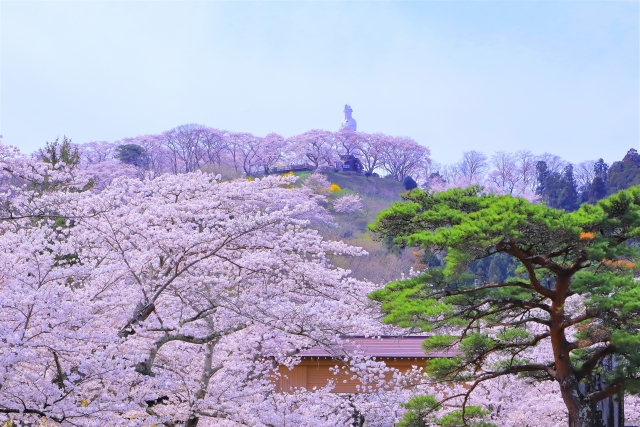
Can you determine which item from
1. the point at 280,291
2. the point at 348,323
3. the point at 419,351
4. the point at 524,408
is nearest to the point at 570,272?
the point at 348,323

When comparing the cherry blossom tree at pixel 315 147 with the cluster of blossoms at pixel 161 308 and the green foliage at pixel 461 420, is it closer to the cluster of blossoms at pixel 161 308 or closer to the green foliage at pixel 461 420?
the cluster of blossoms at pixel 161 308

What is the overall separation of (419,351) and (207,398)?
23.5 feet

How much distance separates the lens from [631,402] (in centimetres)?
1170

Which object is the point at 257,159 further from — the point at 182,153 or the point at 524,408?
the point at 524,408

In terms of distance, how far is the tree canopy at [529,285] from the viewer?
22.5 ft

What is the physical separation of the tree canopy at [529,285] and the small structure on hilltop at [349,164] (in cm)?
3874

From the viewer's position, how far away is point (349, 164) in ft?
156

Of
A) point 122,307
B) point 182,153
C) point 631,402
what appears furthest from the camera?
point 182,153

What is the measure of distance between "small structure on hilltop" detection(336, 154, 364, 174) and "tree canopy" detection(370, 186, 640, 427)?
38.7m

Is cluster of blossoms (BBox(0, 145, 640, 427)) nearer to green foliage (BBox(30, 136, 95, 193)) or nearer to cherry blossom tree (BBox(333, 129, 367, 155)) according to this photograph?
green foliage (BBox(30, 136, 95, 193))

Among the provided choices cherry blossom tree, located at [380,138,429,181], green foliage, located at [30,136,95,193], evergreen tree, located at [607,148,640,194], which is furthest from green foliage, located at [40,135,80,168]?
cherry blossom tree, located at [380,138,429,181]

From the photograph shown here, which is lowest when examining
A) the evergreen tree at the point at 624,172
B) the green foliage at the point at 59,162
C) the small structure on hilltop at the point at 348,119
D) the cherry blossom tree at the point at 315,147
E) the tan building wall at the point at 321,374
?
the tan building wall at the point at 321,374

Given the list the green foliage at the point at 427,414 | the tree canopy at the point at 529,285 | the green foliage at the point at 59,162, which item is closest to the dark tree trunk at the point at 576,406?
the tree canopy at the point at 529,285

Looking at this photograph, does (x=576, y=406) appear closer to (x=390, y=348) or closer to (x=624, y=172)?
(x=390, y=348)
